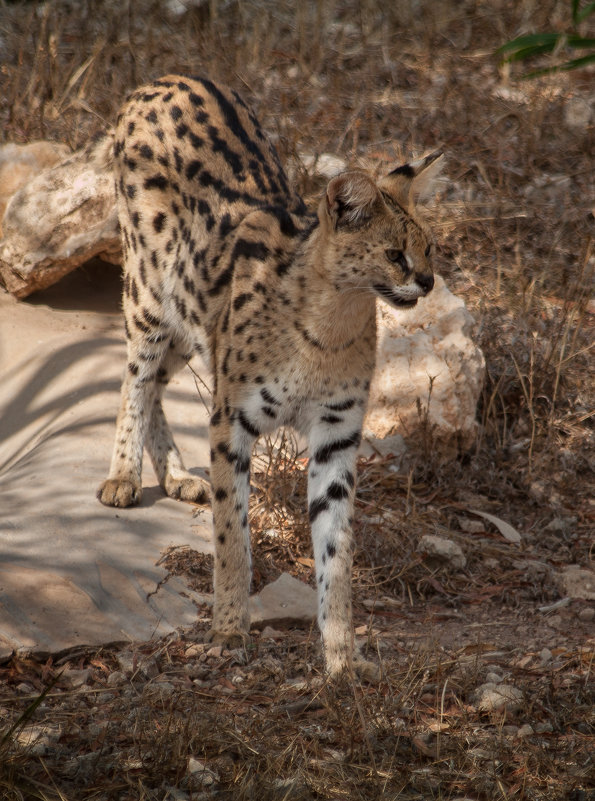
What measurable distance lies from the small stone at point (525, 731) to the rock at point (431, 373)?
92.1 inches

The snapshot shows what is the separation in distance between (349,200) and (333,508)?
1207mm

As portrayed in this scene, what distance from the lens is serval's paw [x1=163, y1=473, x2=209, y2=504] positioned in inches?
197

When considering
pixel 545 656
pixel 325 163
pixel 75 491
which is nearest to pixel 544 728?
pixel 545 656

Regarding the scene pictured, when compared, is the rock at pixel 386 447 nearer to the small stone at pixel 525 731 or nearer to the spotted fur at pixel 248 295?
the spotted fur at pixel 248 295

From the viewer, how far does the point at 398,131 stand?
7961 mm

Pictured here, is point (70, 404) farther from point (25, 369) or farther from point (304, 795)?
point (304, 795)

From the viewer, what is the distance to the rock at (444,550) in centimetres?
464

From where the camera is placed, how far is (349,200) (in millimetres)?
3514

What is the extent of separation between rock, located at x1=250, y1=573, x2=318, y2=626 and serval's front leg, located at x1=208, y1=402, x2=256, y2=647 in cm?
23

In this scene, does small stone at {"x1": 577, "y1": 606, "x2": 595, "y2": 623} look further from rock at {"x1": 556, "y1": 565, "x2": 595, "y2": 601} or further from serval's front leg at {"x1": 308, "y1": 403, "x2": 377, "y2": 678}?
serval's front leg at {"x1": 308, "y1": 403, "x2": 377, "y2": 678}

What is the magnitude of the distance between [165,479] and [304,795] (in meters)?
2.69

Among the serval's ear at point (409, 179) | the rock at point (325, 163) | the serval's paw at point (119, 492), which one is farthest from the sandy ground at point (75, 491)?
the serval's ear at point (409, 179)

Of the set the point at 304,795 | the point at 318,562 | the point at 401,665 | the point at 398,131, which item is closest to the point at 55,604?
the point at 318,562

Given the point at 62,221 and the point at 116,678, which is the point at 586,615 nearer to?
the point at 116,678
